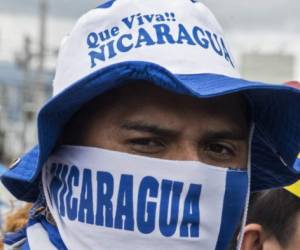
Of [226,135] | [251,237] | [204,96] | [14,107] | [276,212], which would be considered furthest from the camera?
[14,107]

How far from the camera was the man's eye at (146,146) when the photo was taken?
1.70 meters

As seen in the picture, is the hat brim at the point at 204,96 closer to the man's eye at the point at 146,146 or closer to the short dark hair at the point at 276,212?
the man's eye at the point at 146,146

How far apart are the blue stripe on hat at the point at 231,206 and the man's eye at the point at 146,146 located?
0.20 metres

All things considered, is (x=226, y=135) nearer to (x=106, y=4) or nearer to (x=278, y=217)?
(x=106, y=4)

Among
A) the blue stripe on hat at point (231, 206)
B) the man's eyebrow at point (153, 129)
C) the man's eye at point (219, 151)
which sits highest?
the man's eyebrow at point (153, 129)

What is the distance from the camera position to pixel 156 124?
1.69 meters

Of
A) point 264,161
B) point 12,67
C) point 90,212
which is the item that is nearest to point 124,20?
point 90,212

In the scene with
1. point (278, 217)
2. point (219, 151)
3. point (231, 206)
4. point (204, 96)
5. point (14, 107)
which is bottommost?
point (14, 107)

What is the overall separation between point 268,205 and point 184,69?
1171 mm

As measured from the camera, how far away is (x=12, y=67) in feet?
117

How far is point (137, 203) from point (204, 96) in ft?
1.01

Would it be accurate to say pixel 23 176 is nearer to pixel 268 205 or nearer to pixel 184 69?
pixel 184 69

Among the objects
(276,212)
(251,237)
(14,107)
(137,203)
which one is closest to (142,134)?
(137,203)

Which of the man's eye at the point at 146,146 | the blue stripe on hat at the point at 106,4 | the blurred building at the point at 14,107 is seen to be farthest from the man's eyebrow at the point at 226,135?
the blurred building at the point at 14,107
